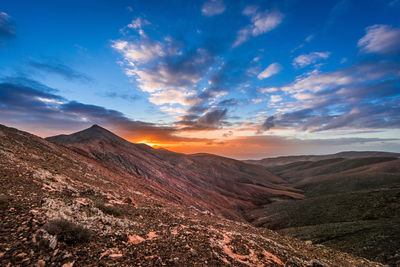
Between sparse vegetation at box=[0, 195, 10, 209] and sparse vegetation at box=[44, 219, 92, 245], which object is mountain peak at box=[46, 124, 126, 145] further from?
sparse vegetation at box=[44, 219, 92, 245]

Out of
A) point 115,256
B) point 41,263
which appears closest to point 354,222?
point 115,256

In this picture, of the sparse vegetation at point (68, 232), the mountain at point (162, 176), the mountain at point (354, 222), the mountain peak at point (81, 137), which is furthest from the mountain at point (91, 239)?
the mountain peak at point (81, 137)

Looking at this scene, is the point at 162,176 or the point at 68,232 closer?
the point at 68,232

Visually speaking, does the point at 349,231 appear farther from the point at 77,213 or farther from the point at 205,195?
the point at 205,195

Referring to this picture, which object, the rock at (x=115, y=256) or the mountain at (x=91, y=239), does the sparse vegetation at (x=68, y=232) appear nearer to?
the mountain at (x=91, y=239)

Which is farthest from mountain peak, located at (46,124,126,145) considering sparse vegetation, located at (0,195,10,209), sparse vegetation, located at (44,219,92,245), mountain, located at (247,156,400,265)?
mountain, located at (247,156,400,265)

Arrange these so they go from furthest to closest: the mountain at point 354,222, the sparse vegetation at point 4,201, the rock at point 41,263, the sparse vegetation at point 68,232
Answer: the mountain at point 354,222 → the sparse vegetation at point 4,201 → the sparse vegetation at point 68,232 → the rock at point 41,263

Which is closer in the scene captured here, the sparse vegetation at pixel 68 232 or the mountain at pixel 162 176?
the sparse vegetation at pixel 68 232

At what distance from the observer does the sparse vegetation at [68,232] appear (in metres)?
5.50

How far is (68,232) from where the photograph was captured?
573cm

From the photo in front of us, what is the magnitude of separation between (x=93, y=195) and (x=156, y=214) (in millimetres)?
4681

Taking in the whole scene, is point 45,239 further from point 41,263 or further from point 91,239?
point 91,239

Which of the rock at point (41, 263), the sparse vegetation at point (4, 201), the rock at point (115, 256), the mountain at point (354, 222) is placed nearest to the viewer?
the rock at point (41, 263)

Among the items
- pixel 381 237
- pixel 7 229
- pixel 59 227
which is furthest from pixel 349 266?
pixel 7 229
